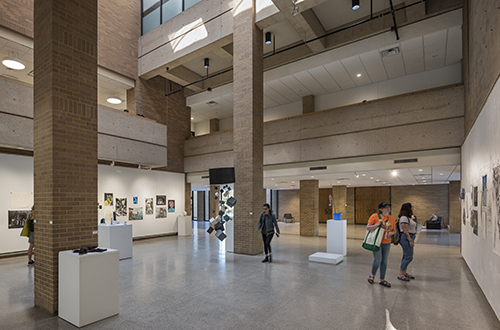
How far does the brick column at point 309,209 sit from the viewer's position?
53.6 feet

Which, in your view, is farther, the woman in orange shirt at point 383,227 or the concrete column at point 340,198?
the concrete column at point 340,198

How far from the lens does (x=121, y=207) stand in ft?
47.8

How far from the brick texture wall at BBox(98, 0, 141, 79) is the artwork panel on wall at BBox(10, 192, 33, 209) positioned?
6.44 meters

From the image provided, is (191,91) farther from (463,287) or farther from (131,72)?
(463,287)

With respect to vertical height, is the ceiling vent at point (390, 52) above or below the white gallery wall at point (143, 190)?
above

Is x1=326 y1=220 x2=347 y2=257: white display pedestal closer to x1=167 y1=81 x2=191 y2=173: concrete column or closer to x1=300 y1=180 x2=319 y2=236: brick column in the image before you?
x1=300 y1=180 x2=319 y2=236: brick column

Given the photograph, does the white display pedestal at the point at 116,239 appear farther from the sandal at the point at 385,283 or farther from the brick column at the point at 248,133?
the sandal at the point at 385,283

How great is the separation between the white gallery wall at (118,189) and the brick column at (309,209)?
6999 mm

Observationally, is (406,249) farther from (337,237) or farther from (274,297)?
(337,237)

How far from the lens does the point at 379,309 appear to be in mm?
5180

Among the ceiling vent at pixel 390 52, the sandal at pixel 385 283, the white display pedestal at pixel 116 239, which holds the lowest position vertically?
the sandal at pixel 385 283

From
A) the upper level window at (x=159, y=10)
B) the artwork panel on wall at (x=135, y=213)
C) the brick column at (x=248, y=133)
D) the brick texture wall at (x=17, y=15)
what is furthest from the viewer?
the artwork panel on wall at (x=135, y=213)

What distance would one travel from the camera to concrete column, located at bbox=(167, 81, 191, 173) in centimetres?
1719

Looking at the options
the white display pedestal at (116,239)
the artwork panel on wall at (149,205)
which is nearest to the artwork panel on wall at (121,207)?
the artwork panel on wall at (149,205)
